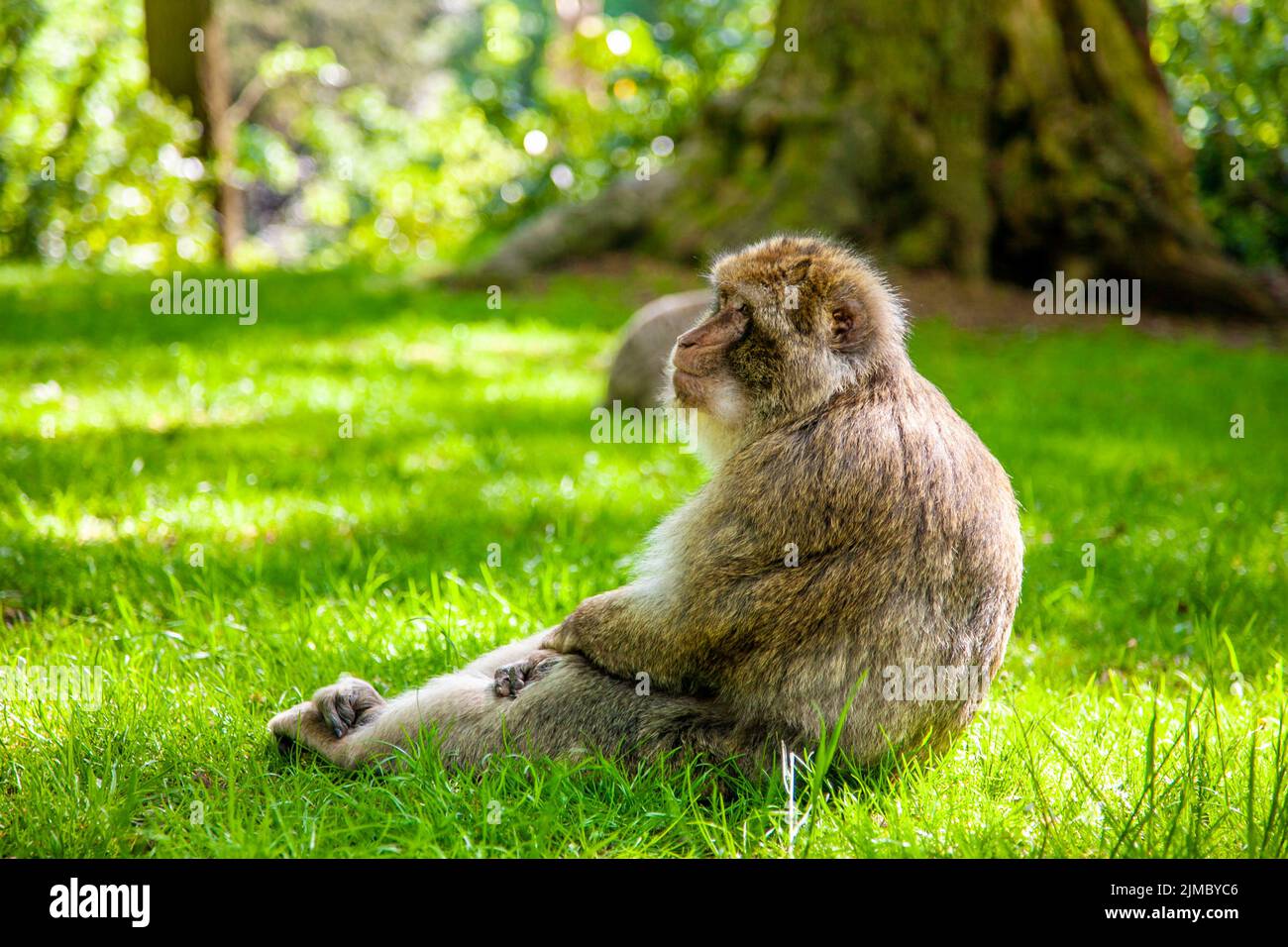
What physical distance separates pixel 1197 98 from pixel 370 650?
14.0 metres

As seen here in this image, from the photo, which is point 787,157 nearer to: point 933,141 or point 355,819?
point 933,141

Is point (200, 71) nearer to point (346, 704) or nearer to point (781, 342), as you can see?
point (346, 704)

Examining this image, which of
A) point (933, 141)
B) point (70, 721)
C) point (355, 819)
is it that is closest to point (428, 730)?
point (355, 819)

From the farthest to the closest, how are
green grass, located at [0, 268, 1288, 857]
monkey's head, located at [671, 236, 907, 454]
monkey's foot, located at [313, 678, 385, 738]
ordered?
monkey's foot, located at [313, 678, 385, 738] < monkey's head, located at [671, 236, 907, 454] < green grass, located at [0, 268, 1288, 857]

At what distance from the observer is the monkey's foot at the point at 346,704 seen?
3.59m

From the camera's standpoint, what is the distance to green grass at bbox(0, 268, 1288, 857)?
125 inches

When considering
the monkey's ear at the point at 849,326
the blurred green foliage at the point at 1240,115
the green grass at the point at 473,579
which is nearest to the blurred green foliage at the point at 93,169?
the green grass at the point at 473,579

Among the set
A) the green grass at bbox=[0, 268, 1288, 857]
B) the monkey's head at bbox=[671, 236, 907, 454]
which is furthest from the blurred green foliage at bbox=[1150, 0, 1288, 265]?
the monkey's head at bbox=[671, 236, 907, 454]

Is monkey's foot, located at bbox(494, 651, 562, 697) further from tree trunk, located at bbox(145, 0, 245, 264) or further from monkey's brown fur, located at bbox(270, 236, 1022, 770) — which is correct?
tree trunk, located at bbox(145, 0, 245, 264)

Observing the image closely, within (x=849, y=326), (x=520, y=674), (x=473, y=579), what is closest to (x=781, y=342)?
(x=849, y=326)

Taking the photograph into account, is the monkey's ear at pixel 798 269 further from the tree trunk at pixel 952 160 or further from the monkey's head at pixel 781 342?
the tree trunk at pixel 952 160

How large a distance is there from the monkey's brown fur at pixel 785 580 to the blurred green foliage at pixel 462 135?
1049 cm

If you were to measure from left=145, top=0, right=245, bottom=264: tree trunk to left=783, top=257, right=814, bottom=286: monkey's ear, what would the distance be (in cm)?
1223
